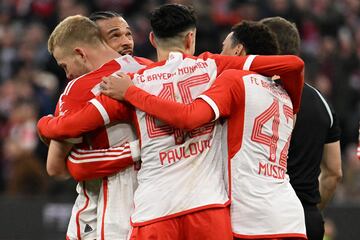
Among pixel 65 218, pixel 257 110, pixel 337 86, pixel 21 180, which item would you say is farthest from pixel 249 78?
pixel 337 86

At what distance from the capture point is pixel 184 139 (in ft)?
17.3

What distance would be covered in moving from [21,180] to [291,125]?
786cm

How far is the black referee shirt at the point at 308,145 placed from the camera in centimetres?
618

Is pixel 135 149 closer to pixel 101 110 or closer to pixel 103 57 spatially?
pixel 101 110

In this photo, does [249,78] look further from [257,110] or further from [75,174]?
[75,174]

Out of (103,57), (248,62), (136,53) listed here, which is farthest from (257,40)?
(136,53)

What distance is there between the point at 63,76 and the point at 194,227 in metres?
9.28

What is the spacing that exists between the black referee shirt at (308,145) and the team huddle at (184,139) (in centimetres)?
70

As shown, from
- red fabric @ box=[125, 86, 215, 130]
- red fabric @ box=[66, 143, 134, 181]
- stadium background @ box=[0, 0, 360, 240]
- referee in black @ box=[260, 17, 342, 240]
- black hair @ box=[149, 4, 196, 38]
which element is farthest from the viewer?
stadium background @ box=[0, 0, 360, 240]

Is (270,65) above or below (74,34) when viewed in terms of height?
below

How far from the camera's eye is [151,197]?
5.23m

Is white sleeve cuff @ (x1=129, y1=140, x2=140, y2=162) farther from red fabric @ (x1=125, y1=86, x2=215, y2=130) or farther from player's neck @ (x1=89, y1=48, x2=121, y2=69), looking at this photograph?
player's neck @ (x1=89, y1=48, x2=121, y2=69)

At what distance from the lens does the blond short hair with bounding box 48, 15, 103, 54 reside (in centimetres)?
560

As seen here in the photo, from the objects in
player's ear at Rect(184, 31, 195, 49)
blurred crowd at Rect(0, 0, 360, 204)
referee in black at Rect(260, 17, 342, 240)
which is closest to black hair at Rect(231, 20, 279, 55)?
player's ear at Rect(184, 31, 195, 49)
